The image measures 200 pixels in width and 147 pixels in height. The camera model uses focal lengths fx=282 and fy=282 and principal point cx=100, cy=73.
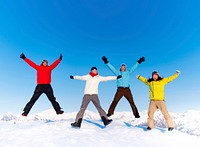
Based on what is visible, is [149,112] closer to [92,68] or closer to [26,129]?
[92,68]

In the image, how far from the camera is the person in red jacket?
15.4 meters

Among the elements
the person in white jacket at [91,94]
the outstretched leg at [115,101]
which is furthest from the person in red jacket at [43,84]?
the outstretched leg at [115,101]

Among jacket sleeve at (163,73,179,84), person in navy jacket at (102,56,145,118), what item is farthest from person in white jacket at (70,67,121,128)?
jacket sleeve at (163,73,179,84)

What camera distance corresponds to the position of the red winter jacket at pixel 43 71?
15.4 metres

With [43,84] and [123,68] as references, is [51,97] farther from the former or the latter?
[123,68]

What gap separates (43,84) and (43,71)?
710 millimetres

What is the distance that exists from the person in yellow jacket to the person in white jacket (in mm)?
1972

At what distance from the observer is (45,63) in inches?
616

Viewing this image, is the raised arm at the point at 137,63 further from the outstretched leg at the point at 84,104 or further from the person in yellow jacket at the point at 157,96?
the outstretched leg at the point at 84,104

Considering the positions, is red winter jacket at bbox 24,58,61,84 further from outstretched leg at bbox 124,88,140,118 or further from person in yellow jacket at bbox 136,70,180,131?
person in yellow jacket at bbox 136,70,180,131

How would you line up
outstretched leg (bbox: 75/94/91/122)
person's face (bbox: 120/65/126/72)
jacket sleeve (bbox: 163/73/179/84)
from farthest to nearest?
1. person's face (bbox: 120/65/126/72)
2. jacket sleeve (bbox: 163/73/179/84)
3. outstretched leg (bbox: 75/94/91/122)

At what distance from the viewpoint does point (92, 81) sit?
48.2 ft

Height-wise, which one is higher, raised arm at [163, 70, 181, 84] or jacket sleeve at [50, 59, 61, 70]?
jacket sleeve at [50, 59, 61, 70]

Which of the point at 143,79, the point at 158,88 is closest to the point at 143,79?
the point at 143,79
